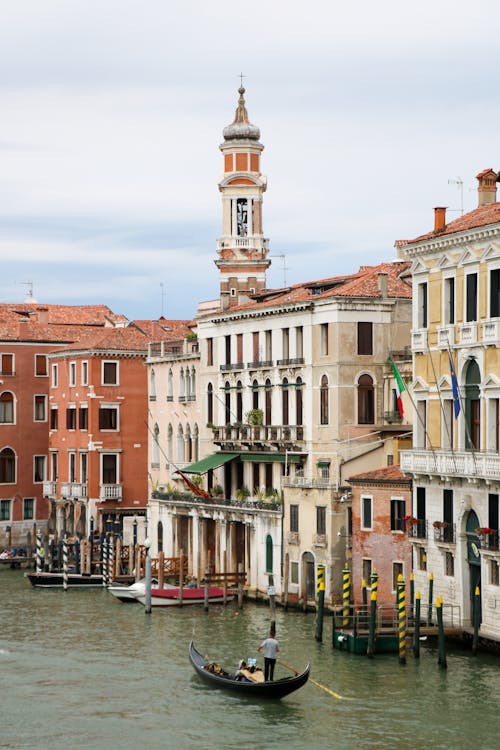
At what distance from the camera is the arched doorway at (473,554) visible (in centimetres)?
4219

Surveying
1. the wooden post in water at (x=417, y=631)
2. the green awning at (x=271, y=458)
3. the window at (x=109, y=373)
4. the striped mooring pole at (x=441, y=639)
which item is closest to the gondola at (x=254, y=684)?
the striped mooring pole at (x=441, y=639)

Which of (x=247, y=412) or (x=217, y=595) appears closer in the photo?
(x=217, y=595)

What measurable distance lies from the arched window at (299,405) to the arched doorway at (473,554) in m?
14.5

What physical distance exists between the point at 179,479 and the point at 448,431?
23273mm

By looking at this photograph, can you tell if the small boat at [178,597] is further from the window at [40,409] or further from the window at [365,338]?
the window at [40,409]

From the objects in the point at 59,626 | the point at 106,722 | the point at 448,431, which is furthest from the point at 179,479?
the point at 106,722

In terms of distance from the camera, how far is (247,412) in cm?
5991

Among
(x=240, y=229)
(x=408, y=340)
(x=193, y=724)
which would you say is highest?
(x=240, y=229)

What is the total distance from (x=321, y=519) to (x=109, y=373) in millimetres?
23301

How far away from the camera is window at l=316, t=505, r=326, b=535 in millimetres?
51312

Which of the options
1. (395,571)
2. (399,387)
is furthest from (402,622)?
(399,387)

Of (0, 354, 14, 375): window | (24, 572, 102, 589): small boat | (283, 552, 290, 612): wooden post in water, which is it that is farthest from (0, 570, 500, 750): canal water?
(0, 354, 14, 375): window

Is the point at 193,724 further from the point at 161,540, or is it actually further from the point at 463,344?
the point at 161,540

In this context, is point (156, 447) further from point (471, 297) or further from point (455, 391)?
point (471, 297)
